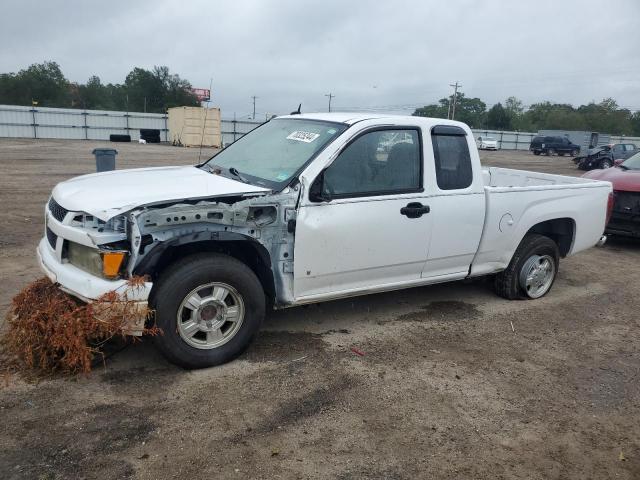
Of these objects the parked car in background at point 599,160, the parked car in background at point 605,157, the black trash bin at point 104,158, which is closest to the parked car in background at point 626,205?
the black trash bin at point 104,158

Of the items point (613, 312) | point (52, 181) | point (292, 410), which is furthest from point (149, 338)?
point (52, 181)

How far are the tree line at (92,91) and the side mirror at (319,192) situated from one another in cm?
7051

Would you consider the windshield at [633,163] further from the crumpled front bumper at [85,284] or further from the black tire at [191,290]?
the crumpled front bumper at [85,284]

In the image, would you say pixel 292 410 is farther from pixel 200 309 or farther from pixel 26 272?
pixel 26 272

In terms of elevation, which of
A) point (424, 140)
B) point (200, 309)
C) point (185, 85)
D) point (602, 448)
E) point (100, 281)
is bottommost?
point (602, 448)

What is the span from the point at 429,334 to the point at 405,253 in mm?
807

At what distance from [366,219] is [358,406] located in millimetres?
1464

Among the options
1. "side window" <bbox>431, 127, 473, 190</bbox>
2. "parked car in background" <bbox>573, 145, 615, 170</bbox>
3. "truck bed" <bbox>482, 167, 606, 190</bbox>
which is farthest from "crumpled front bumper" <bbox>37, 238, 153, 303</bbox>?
"parked car in background" <bbox>573, 145, 615, 170</bbox>

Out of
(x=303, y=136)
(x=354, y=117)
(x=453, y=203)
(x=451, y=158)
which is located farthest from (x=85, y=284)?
(x=451, y=158)

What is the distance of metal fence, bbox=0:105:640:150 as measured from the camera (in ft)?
123

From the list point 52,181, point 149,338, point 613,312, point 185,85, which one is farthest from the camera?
point 185,85

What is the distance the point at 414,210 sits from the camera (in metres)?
4.52

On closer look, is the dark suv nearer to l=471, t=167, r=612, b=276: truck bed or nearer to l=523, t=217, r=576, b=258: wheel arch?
l=471, t=167, r=612, b=276: truck bed

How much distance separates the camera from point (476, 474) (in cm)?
292
